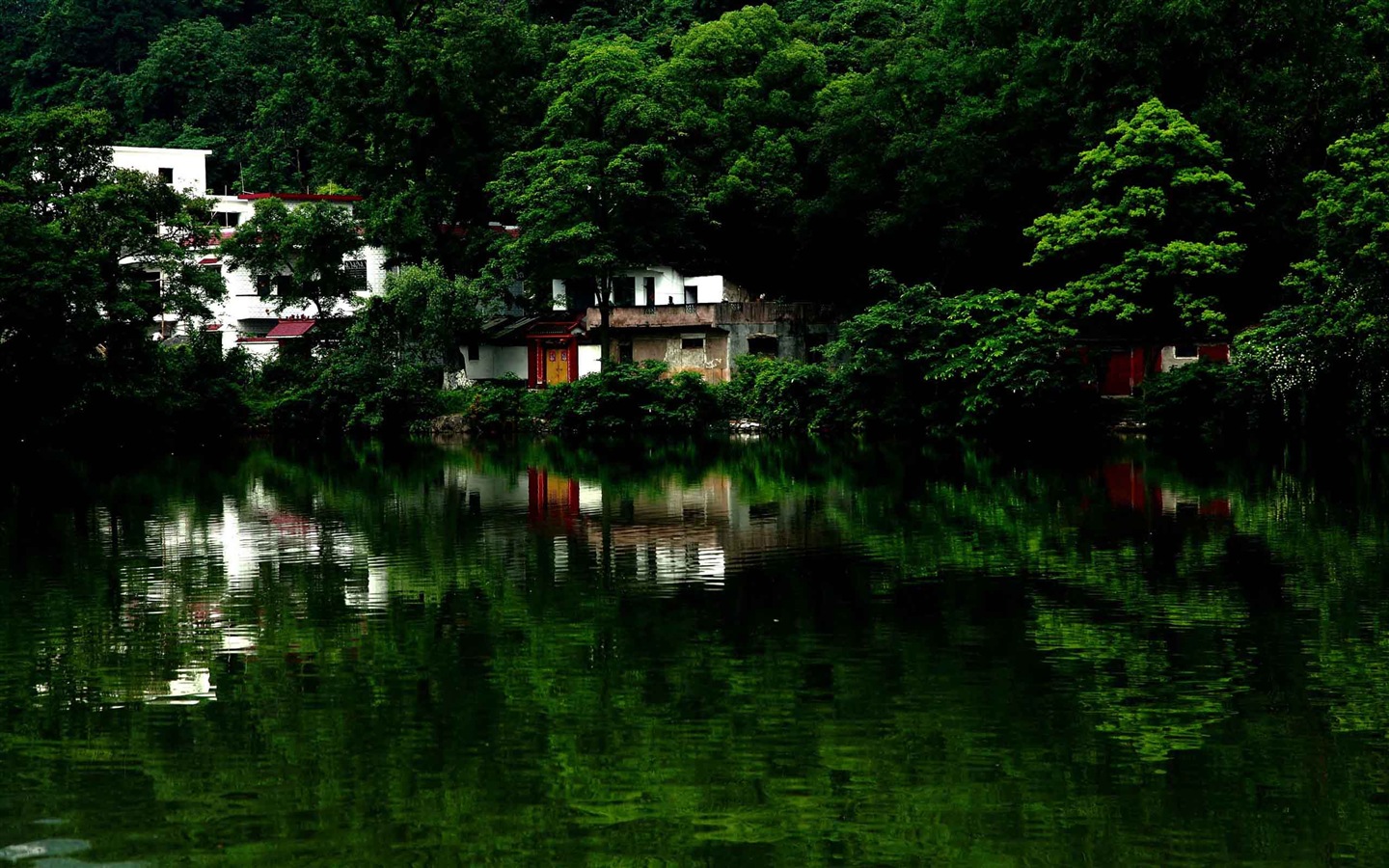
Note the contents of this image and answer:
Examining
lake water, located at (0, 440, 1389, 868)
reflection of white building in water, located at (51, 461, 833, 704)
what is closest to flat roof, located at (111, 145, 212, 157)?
reflection of white building in water, located at (51, 461, 833, 704)

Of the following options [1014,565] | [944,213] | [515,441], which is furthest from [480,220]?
[1014,565]

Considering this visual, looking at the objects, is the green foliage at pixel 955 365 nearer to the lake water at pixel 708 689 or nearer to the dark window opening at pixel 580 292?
the dark window opening at pixel 580 292

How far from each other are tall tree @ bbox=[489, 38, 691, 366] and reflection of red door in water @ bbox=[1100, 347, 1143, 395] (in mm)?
16698

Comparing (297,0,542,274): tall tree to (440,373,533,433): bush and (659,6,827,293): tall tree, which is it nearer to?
(440,373,533,433): bush

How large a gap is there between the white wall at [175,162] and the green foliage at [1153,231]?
44.3 meters

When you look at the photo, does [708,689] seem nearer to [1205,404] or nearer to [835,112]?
[1205,404]

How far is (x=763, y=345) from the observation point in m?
61.4

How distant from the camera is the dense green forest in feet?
153

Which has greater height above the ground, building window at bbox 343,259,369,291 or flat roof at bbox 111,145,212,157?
flat roof at bbox 111,145,212,157

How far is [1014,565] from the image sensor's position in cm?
2119

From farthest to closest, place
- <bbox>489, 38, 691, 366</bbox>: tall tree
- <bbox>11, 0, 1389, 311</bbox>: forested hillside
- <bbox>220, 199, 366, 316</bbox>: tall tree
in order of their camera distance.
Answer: <bbox>220, 199, 366, 316</bbox>: tall tree → <bbox>489, 38, 691, 366</bbox>: tall tree → <bbox>11, 0, 1389, 311</bbox>: forested hillside

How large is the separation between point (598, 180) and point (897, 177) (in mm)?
10774

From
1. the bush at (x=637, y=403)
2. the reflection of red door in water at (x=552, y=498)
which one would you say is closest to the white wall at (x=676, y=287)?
the bush at (x=637, y=403)

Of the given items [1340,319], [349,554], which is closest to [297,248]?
[1340,319]
